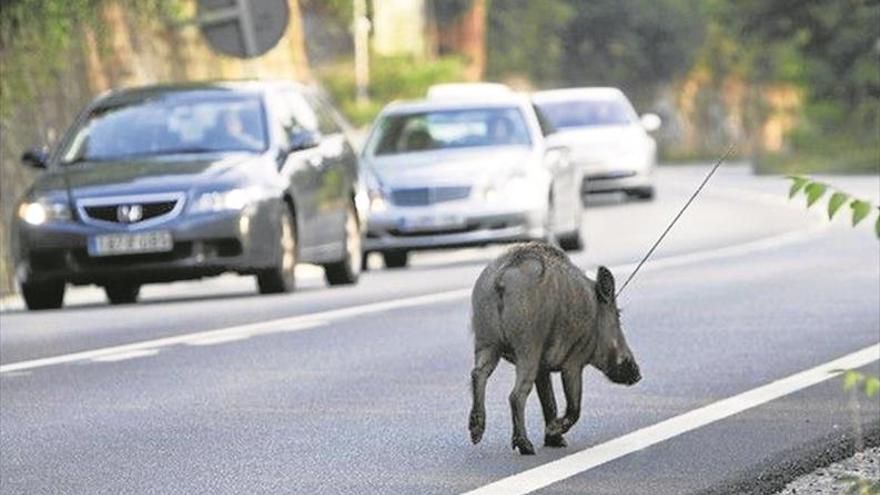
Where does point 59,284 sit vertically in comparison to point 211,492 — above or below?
below

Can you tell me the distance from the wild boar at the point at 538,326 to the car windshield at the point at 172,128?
1165 cm

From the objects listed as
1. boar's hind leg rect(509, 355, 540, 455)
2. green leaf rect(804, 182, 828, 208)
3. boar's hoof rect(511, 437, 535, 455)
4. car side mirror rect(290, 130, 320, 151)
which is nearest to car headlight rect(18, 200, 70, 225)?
car side mirror rect(290, 130, 320, 151)

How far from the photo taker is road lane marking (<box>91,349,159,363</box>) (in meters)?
16.2

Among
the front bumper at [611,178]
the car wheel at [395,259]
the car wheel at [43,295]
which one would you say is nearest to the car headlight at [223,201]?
the car wheel at [43,295]

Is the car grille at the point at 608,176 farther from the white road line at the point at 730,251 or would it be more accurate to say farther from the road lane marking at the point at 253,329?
the road lane marking at the point at 253,329

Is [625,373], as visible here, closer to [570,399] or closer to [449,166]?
[570,399]

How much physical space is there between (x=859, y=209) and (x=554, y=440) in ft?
11.8

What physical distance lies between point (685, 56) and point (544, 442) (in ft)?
329

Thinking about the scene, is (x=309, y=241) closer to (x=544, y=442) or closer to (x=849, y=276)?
(x=849, y=276)

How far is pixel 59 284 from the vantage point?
2167 centimetres

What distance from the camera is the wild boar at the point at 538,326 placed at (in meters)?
10.6

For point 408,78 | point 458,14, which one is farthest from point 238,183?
point 458,14

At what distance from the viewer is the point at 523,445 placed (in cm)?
1089

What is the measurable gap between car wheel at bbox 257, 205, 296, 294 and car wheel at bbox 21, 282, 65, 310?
1.36 m
